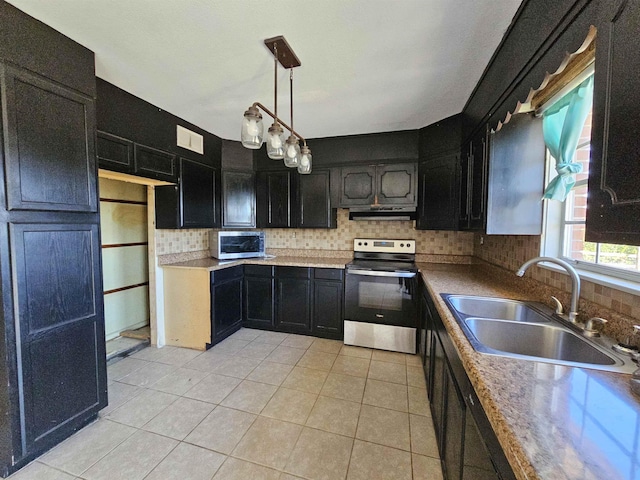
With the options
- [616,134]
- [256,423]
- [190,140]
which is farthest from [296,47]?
[256,423]

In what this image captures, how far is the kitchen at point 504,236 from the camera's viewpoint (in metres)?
0.71

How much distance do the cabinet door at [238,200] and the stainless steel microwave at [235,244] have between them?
17 centimetres

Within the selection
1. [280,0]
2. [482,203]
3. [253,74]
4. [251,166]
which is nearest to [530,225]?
[482,203]

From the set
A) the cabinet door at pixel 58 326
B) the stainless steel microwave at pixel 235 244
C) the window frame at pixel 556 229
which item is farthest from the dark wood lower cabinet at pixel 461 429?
the stainless steel microwave at pixel 235 244

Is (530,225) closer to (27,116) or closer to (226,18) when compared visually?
(226,18)

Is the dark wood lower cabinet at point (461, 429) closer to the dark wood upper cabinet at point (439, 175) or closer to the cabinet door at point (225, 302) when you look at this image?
the dark wood upper cabinet at point (439, 175)

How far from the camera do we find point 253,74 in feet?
5.85

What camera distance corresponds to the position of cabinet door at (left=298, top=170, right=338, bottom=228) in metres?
3.18

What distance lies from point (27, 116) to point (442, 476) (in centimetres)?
287

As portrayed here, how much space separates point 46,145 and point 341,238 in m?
2.76

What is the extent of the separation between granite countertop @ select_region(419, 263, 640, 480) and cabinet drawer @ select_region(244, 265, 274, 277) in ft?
8.02

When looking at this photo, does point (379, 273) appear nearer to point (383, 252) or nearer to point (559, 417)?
point (383, 252)

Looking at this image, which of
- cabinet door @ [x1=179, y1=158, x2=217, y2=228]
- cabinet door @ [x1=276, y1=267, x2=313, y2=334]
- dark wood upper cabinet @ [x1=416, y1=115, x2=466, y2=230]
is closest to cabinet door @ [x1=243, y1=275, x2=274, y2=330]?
cabinet door @ [x1=276, y1=267, x2=313, y2=334]

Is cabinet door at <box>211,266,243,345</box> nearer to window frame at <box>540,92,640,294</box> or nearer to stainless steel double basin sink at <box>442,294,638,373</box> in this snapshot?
stainless steel double basin sink at <box>442,294,638,373</box>
